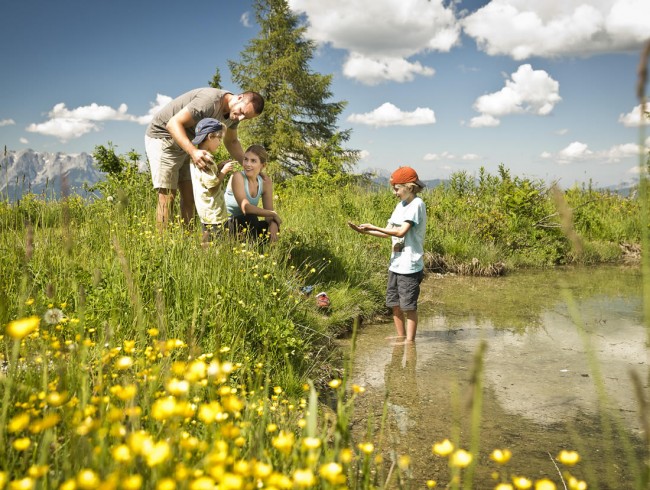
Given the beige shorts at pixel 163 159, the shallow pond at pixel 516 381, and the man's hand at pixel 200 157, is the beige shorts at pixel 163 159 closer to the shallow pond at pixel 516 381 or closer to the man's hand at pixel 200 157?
the man's hand at pixel 200 157

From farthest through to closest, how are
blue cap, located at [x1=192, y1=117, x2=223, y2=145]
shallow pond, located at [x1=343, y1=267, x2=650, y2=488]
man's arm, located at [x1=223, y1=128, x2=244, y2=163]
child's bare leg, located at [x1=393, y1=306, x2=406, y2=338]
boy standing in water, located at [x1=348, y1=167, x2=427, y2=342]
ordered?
1. man's arm, located at [x1=223, y1=128, x2=244, y2=163]
2. child's bare leg, located at [x1=393, y1=306, x2=406, y2=338]
3. blue cap, located at [x1=192, y1=117, x2=223, y2=145]
4. boy standing in water, located at [x1=348, y1=167, x2=427, y2=342]
5. shallow pond, located at [x1=343, y1=267, x2=650, y2=488]

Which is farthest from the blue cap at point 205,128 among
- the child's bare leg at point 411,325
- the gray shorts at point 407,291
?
the child's bare leg at point 411,325

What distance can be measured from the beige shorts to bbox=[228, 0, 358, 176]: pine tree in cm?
2158

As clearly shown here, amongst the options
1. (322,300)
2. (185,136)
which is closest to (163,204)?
(185,136)

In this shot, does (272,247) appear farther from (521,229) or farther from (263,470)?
(521,229)

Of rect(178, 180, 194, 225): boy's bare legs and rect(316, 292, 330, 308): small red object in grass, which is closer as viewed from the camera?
rect(316, 292, 330, 308): small red object in grass

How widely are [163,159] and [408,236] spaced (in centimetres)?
267

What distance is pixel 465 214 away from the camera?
9.38 meters

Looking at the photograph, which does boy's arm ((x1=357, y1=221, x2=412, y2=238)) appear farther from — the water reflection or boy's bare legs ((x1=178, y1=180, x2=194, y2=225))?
boy's bare legs ((x1=178, y1=180, x2=194, y2=225))

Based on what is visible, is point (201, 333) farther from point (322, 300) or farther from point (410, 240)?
point (410, 240)

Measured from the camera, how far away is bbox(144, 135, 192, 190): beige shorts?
5023mm

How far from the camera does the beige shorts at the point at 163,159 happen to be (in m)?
5.02

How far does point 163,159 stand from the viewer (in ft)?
16.5

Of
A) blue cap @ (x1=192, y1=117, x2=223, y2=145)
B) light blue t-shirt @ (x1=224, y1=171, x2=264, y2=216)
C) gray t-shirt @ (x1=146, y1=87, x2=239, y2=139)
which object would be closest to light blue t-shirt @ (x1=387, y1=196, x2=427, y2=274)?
light blue t-shirt @ (x1=224, y1=171, x2=264, y2=216)
